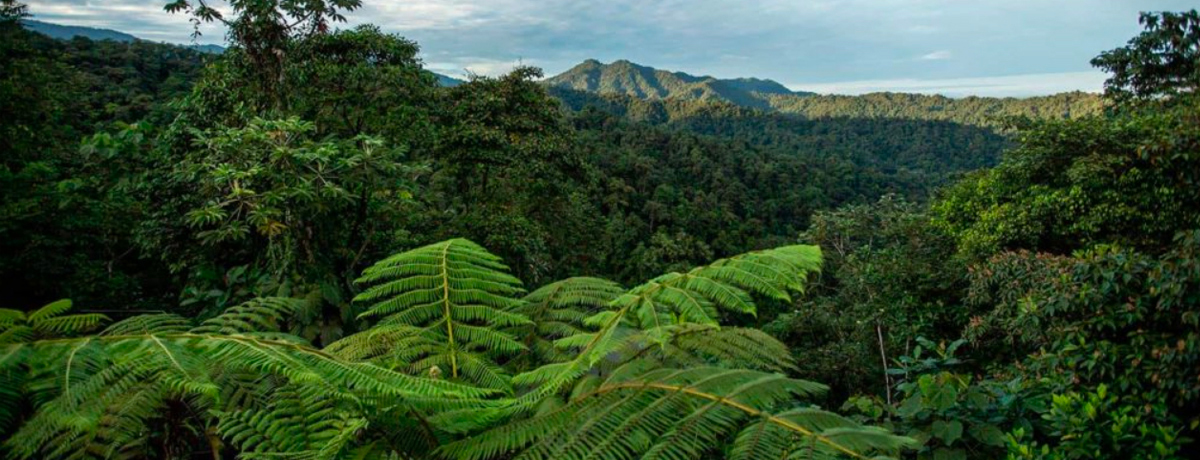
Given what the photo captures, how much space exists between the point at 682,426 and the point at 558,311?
128 centimetres

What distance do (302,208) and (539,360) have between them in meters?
2.39

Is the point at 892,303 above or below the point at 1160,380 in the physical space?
below

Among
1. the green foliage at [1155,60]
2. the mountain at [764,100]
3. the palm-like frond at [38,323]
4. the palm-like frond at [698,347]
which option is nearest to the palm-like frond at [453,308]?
the palm-like frond at [698,347]

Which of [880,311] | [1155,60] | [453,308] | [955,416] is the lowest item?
[880,311]

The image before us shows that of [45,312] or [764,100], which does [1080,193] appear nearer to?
[45,312]

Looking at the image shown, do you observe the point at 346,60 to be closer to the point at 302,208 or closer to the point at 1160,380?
the point at 302,208

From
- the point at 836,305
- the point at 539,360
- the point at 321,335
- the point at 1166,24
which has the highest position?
the point at 1166,24

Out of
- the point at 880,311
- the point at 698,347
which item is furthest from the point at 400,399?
the point at 880,311

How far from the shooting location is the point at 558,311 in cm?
251

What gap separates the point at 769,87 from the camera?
16050cm

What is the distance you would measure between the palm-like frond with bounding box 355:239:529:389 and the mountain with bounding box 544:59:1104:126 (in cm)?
1010

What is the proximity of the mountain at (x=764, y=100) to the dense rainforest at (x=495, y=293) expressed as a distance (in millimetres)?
3561

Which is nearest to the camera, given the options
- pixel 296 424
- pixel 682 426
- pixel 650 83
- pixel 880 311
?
pixel 682 426

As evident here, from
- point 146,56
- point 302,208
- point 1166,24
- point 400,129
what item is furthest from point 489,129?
point 146,56
